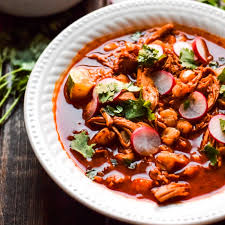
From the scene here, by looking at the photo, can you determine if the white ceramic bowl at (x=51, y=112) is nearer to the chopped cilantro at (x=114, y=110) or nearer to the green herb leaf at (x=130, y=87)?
the chopped cilantro at (x=114, y=110)

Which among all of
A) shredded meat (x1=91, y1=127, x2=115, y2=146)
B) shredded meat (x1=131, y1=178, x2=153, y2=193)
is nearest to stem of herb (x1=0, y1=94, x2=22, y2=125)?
shredded meat (x1=91, y1=127, x2=115, y2=146)

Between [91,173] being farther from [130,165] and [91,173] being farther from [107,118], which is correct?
[107,118]

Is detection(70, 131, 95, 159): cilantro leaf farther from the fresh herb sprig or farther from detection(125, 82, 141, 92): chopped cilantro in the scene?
the fresh herb sprig

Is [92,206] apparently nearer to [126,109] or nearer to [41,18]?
[126,109]

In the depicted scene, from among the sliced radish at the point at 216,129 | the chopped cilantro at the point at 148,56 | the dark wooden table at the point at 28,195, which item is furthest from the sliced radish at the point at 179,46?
the dark wooden table at the point at 28,195

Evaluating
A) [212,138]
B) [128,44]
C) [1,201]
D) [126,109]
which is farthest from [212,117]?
[1,201]

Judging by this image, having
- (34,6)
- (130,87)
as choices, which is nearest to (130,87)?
(130,87)
